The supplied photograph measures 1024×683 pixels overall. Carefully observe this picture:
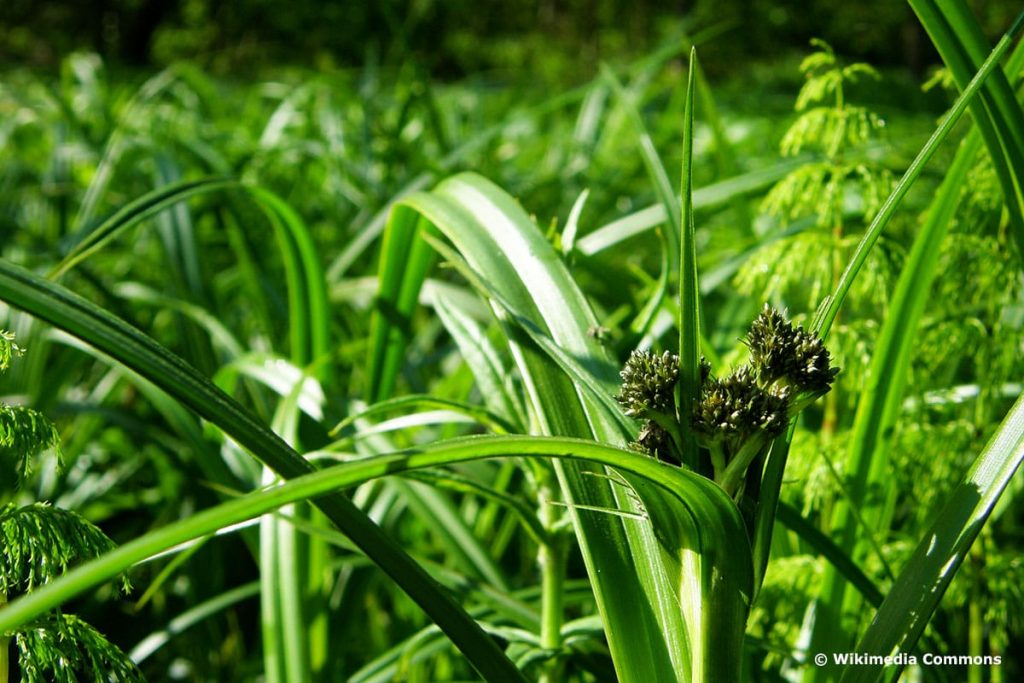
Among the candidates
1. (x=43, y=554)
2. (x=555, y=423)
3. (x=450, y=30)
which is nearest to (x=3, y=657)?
(x=43, y=554)

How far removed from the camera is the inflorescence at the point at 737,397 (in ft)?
1.94

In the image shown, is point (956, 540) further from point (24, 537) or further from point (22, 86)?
point (22, 86)

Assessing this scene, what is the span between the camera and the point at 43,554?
646 millimetres

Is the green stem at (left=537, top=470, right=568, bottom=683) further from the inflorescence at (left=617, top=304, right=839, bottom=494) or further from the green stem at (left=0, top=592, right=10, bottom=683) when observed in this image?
the green stem at (left=0, top=592, right=10, bottom=683)

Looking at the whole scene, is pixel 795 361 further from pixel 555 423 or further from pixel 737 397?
pixel 555 423

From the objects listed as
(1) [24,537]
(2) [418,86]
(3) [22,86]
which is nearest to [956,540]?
(1) [24,537]

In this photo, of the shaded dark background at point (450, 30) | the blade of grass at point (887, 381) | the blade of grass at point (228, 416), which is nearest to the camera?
the blade of grass at point (228, 416)

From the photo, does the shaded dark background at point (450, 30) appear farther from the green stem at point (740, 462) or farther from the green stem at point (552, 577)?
the green stem at point (740, 462)

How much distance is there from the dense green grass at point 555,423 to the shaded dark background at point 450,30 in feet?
25.6

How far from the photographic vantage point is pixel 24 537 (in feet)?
2.11

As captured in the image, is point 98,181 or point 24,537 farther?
point 98,181

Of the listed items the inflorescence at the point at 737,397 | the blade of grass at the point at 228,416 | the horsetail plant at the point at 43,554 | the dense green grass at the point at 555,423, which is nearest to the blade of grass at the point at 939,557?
the dense green grass at the point at 555,423

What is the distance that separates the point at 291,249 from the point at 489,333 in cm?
28

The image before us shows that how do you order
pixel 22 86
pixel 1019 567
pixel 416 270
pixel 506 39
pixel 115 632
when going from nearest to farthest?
pixel 1019 567 → pixel 416 270 → pixel 115 632 → pixel 22 86 → pixel 506 39
